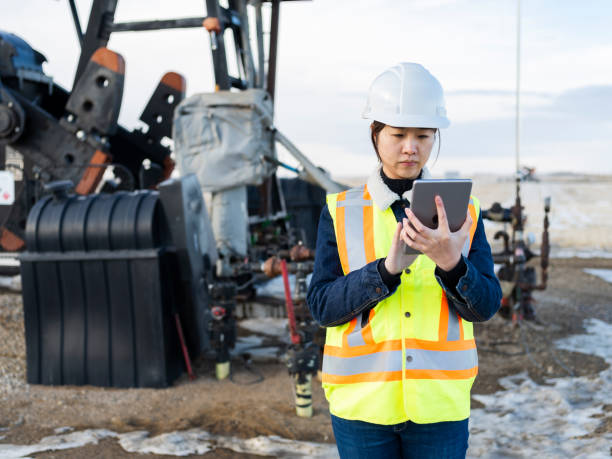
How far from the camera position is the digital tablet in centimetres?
Answer: 140

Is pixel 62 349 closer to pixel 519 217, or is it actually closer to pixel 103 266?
pixel 103 266

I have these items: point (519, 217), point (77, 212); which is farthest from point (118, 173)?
point (519, 217)

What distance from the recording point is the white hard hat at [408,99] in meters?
1.68

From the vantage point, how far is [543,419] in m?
4.30

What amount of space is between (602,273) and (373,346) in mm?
10529

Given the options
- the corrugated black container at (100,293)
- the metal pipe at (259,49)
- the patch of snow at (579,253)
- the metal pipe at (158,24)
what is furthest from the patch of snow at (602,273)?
the corrugated black container at (100,293)

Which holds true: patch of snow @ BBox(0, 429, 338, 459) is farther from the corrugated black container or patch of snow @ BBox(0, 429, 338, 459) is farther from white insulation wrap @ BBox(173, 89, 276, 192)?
white insulation wrap @ BBox(173, 89, 276, 192)

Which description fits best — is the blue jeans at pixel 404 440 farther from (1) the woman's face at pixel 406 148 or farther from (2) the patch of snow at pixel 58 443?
(2) the patch of snow at pixel 58 443

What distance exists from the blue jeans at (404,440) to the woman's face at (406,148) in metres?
0.72

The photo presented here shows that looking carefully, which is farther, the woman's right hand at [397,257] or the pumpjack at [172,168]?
the pumpjack at [172,168]

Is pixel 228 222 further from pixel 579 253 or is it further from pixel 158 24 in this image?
pixel 579 253

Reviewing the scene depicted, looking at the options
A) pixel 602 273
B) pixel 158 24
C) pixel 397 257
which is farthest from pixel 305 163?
pixel 602 273

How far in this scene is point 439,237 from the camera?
4.62 feet

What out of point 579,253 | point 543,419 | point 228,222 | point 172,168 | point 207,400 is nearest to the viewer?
point 543,419
